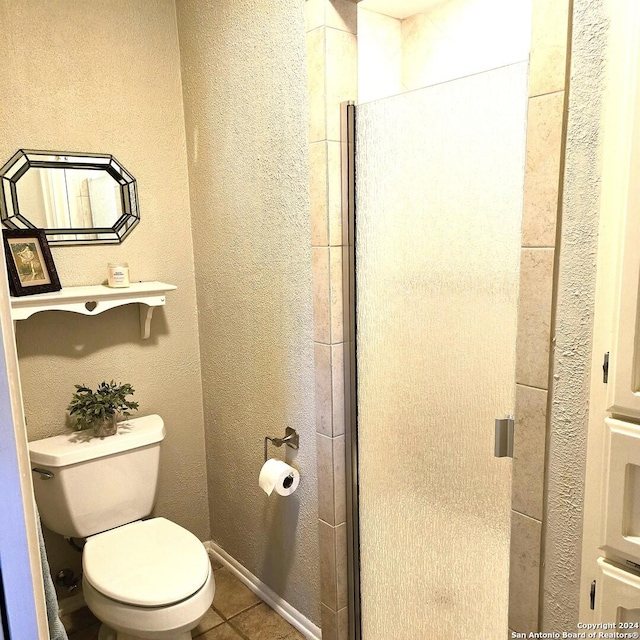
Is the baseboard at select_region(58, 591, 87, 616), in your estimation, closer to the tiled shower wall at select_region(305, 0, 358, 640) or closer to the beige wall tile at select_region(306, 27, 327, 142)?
the tiled shower wall at select_region(305, 0, 358, 640)

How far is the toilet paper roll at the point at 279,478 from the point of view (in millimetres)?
1808

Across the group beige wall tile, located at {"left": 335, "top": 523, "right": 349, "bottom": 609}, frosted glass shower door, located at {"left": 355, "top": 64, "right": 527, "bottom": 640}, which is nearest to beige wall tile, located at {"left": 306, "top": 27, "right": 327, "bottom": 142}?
frosted glass shower door, located at {"left": 355, "top": 64, "right": 527, "bottom": 640}

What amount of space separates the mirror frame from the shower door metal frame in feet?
3.25

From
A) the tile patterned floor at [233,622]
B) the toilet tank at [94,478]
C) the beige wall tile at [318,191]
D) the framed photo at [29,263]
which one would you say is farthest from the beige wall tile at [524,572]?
the framed photo at [29,263]

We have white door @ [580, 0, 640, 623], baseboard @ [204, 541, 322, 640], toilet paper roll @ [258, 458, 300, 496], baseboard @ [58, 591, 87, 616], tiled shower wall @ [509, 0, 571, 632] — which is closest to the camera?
white door @ [580, 0, 640, 623]

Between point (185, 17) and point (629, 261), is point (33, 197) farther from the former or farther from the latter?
point (629, 261)

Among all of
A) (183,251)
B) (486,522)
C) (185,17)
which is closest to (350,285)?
(486,522)

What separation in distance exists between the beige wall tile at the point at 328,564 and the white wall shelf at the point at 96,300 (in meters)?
1.06

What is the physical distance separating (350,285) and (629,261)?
2.80ft

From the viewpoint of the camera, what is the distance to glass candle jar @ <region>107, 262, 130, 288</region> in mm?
2012

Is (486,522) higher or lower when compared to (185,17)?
lower

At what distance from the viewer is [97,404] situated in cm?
197

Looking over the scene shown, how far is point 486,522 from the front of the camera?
4.40 feet

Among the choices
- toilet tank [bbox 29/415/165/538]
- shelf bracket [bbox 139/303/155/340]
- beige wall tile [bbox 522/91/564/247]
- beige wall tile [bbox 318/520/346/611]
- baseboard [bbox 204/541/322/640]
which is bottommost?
baseboard [bbox 204/541/322/640]
